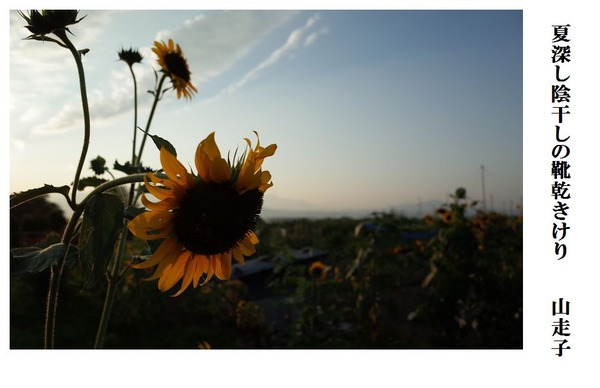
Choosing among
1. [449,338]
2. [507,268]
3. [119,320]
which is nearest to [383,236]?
[449,338]

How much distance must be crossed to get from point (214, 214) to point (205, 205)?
0.06 ft

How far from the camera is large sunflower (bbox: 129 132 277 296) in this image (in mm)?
645

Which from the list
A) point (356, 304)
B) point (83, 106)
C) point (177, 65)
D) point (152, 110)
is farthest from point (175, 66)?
point (356, 304)

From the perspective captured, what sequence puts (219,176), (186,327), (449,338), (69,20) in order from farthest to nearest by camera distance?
(186,327) < (449,338) < (69,20) < (219,176)

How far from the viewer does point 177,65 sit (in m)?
1.65

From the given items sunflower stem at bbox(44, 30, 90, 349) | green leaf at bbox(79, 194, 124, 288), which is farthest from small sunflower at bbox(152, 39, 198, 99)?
green leaf at bbox(79, 194, 124, 288)

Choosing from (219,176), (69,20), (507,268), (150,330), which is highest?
(69,20)

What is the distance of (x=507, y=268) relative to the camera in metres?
3.23

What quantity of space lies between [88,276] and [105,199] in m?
0.09

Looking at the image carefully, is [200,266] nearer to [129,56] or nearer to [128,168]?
[128,168]

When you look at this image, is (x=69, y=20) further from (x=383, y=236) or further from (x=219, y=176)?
(x=383, y=236)

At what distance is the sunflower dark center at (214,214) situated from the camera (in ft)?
2.20

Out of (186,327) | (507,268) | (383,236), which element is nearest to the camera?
(383,236)

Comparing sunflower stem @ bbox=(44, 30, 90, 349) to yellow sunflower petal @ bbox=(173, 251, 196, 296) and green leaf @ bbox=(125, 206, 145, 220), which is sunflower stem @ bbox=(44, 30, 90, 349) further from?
yellow sunflower petal @ bbox=(173, 251, 196, 296)
